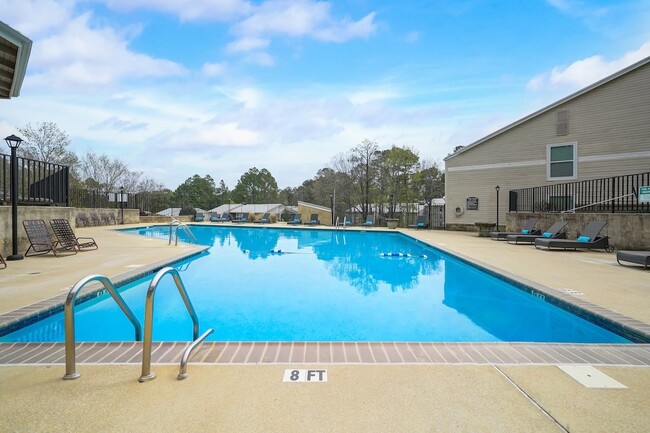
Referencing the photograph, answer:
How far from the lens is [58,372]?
250 centimetres

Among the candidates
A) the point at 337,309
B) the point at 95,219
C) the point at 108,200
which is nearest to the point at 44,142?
the point at 108,200

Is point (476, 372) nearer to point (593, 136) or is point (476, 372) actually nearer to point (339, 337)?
point (339, 337)

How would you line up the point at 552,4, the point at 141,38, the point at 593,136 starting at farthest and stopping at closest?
1. the point at 593,136
2. the point at 141,38
3. the point at 552,4

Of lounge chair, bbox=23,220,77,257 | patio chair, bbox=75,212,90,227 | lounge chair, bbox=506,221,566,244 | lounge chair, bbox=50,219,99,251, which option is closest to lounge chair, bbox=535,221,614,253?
lounge chair, bbox=506,221,566,244

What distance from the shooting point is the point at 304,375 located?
2457 mm

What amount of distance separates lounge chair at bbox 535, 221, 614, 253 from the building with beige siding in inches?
221

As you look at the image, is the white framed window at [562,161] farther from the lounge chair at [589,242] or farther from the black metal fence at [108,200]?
the black metal fence at [108,200]

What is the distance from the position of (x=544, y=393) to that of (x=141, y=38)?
15.2 metres

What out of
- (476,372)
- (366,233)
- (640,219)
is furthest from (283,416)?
(366,233)

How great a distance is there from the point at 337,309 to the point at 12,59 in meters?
6.09

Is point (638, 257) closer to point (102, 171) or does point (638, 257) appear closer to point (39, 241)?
point (39, 241)

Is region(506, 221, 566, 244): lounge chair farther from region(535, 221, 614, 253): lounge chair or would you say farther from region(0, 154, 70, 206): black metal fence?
region(0, 154, 70, 206): black metal fence

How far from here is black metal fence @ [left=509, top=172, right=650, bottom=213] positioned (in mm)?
13055

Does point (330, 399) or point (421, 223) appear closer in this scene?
point (330, 399)
